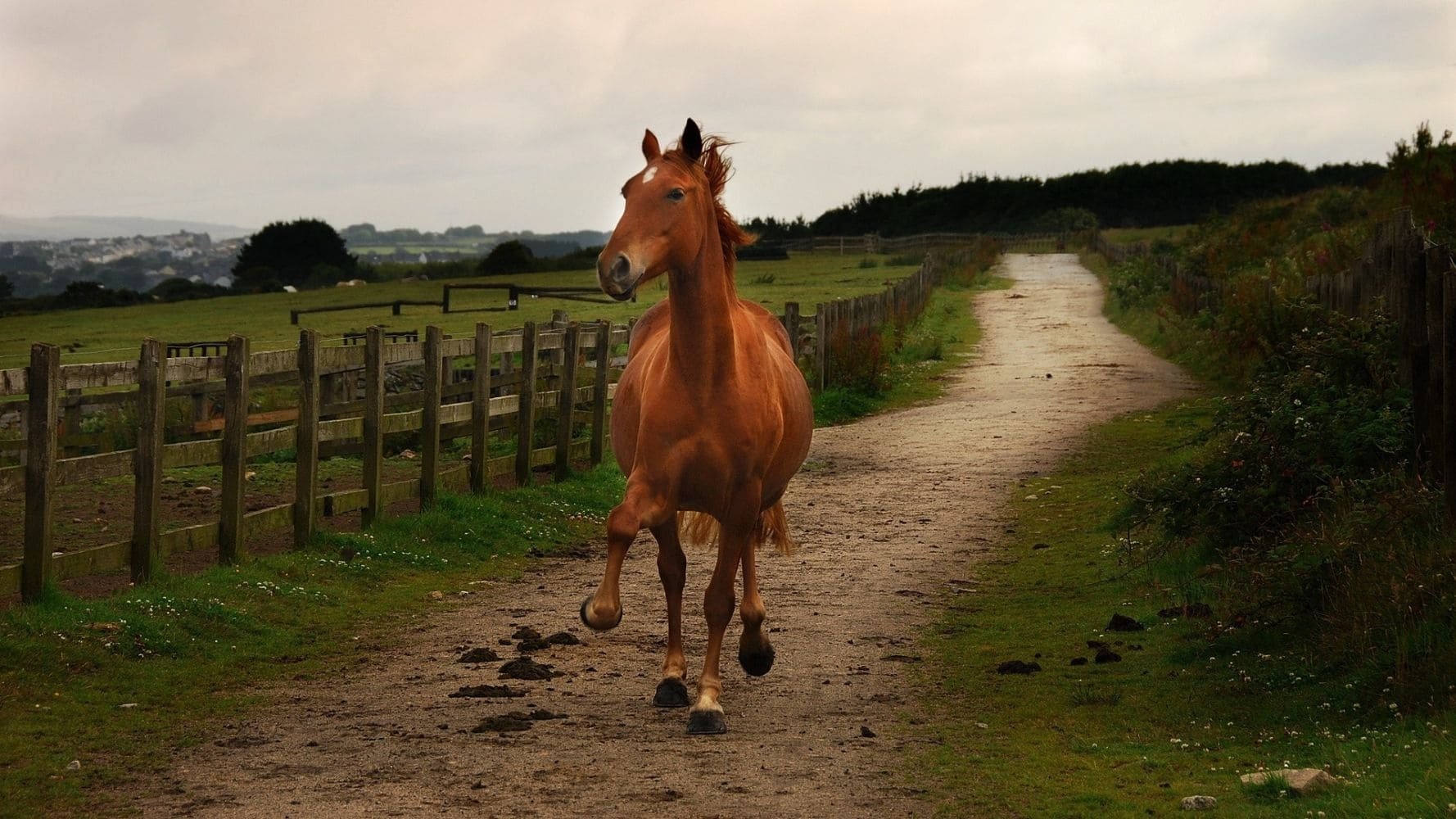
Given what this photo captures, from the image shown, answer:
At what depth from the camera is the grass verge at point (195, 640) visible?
6.62m

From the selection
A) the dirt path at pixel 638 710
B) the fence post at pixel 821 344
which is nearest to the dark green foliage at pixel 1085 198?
the fence post at pixel 821 344

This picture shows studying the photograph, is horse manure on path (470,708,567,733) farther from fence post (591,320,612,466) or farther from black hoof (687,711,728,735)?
fence post (591,320,612,466)

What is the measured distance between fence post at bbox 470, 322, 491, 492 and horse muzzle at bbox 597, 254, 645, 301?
7941mm

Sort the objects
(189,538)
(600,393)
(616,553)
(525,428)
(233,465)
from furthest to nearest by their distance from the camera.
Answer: (600,393), (525,428), (233,465), (189,538), (616,553)

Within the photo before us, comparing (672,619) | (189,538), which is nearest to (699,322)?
(672,619)

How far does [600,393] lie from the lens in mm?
16672

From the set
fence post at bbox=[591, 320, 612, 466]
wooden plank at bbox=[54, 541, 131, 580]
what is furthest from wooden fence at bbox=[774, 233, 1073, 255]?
wooden plank at bbox=[54, 541, 131, 580]

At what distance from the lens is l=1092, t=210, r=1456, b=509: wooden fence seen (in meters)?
7.49

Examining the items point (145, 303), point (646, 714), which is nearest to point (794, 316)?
point (646, 714)

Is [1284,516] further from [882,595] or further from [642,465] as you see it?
[642,465]

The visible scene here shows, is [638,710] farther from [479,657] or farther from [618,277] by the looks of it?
[618,277]

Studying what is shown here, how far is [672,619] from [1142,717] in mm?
2464

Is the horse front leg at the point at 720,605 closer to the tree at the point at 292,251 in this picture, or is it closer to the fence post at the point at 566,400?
the fence post at the point at 566,400

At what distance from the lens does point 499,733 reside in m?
6.82
